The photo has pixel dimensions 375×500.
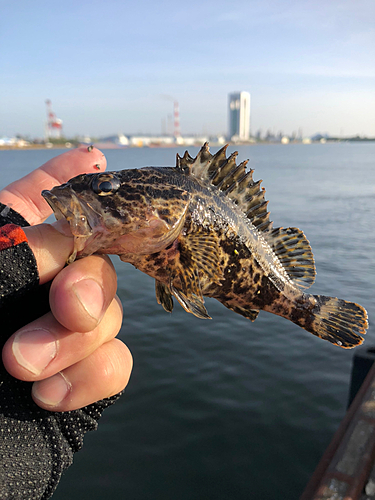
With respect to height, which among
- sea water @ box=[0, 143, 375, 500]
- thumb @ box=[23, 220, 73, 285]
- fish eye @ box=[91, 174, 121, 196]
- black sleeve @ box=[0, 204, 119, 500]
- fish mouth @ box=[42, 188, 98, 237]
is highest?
fish eye @ box=[91, 174, 121, 196]

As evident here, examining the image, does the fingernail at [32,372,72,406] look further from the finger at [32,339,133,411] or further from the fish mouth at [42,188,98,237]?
the fish mouth at [42,188,98,237]

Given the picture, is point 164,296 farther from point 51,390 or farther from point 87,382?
point 51,390

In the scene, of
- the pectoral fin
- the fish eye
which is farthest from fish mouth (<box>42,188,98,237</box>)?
the pectoral fin

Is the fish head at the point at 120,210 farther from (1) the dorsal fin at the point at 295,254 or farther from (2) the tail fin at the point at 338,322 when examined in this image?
(2) the tail fin at the point at 338,322

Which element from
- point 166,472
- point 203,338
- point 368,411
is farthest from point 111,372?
point 203,338

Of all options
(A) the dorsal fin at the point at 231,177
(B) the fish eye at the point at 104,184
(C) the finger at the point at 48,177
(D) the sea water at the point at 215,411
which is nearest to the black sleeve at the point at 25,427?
(C) the finger at the point at 48,177
